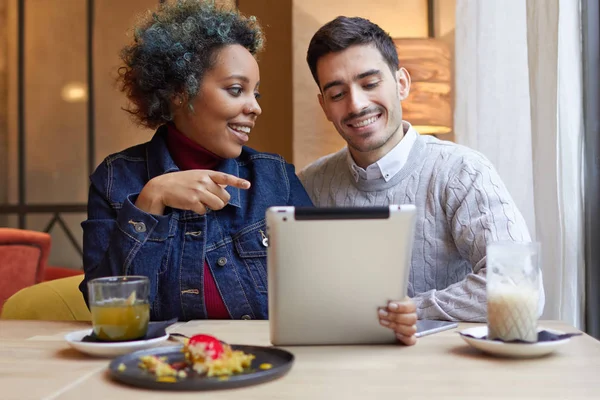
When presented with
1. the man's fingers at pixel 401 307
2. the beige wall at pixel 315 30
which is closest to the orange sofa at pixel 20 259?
the beige wall at pixel 315 30

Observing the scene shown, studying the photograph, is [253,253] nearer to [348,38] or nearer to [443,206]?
[443,206]

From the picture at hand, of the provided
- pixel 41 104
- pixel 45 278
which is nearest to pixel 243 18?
pixel 45 278

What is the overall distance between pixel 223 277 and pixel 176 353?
590 millimetres

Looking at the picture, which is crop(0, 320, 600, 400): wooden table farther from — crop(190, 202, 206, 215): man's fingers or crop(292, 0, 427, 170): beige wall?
crop(292, 0, 427, 170): beige wall

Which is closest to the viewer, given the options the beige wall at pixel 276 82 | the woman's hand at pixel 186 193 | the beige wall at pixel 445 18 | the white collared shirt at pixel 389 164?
the woman's hand at pixel 186 193

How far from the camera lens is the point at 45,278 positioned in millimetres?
3334

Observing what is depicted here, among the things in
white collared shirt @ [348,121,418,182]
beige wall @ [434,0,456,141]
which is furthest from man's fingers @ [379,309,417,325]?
beige wall @ [434,0,456,141]

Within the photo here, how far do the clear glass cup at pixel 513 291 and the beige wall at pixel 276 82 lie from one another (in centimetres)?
276

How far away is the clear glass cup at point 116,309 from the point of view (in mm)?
1128

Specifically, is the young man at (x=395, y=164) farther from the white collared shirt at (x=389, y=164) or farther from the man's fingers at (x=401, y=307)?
the man's fingers at (x=401, y=307)

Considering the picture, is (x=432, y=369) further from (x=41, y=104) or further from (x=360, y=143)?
(x=41, y=104)

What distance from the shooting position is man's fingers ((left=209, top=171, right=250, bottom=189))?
→ 1357 millimetres

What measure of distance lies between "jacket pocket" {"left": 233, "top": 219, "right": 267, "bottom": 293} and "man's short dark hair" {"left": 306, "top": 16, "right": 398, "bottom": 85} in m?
0.54

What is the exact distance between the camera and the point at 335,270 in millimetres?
1106
